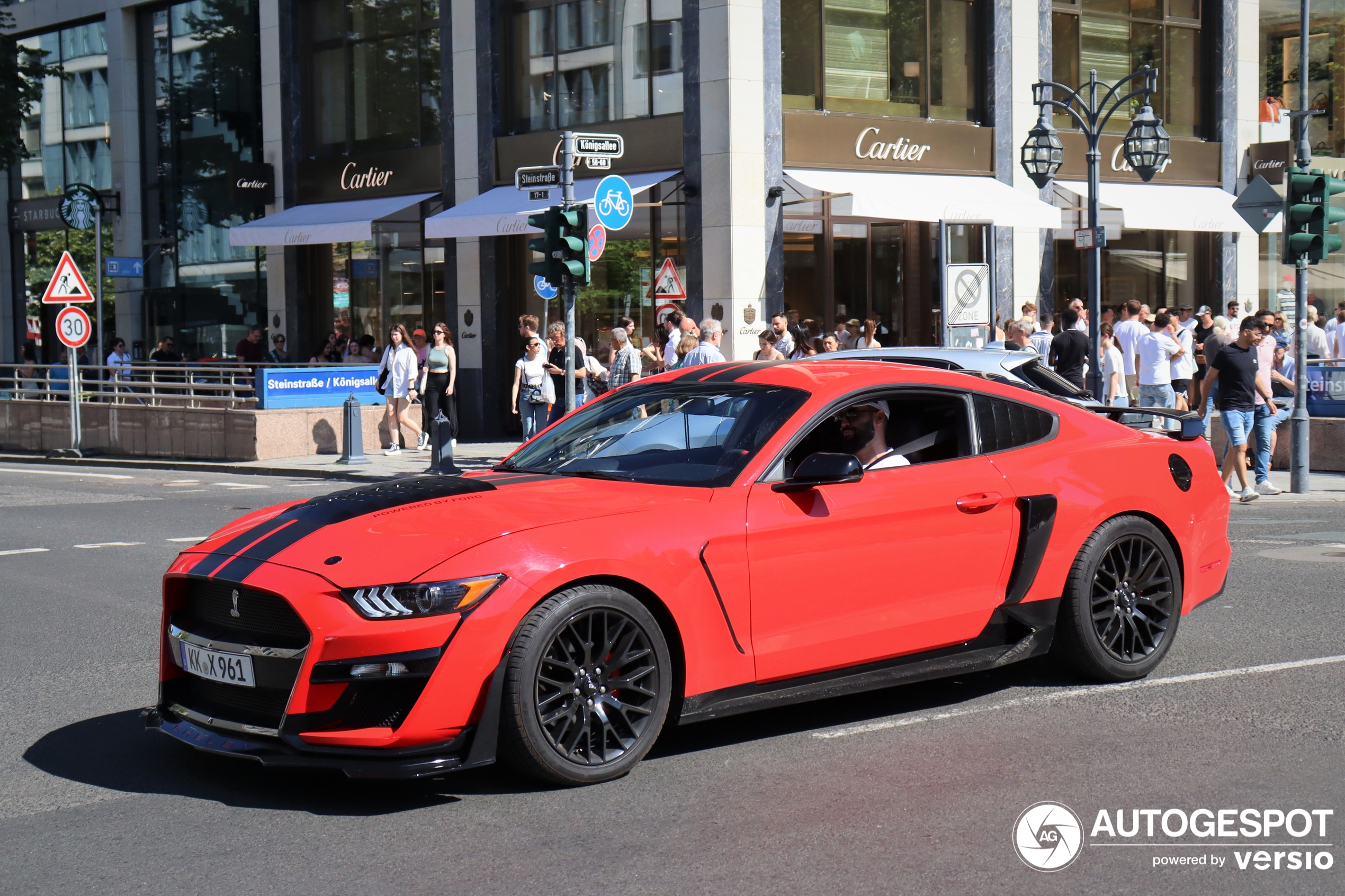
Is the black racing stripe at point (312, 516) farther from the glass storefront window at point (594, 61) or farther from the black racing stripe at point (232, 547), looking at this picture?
the glass storefront window at point (594, 61)

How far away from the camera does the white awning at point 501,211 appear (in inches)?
945

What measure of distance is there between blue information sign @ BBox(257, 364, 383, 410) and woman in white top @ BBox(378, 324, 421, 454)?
33 centimetres

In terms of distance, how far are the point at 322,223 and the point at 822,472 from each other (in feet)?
79.8

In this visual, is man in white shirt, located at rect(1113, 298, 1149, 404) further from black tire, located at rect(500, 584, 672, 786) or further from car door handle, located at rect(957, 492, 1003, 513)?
black tire, located at rect(500, 584, 672, 786)

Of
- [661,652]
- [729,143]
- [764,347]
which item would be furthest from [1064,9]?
[661,652]

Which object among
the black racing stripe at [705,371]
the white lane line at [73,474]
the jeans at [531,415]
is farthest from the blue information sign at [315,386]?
the black racing stripe at [705,371]

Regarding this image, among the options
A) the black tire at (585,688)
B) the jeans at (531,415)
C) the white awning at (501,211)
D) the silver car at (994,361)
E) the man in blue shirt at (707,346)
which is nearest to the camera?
the black tire at (585,688)

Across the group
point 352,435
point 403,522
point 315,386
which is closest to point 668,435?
point 403,522

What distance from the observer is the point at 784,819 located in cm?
473

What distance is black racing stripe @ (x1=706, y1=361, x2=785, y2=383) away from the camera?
6250 millimetres

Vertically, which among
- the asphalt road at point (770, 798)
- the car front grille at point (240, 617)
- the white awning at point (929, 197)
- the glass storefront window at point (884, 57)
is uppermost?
the glass storefront window at point (884, 57)

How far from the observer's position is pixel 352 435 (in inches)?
817

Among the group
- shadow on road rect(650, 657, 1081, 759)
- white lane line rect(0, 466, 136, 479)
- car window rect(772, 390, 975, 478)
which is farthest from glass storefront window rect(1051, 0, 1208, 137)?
car window rect(772, 390, 975, 478)

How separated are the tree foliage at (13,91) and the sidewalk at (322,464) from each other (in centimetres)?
1189
